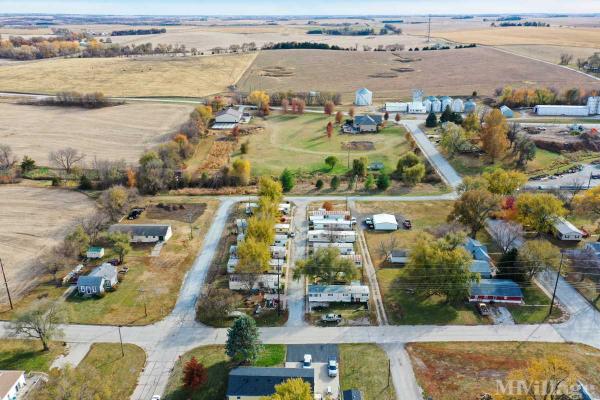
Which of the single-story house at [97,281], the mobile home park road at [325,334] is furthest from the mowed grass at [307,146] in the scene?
the mobile home park road at [325,334]

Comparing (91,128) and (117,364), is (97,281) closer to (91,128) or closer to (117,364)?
(117,364)

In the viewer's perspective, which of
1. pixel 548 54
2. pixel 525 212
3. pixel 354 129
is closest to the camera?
pixel 525 212

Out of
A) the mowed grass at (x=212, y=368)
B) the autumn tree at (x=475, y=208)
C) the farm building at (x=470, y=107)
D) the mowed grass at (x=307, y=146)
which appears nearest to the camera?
the mowed grass at (x=212, y=368)

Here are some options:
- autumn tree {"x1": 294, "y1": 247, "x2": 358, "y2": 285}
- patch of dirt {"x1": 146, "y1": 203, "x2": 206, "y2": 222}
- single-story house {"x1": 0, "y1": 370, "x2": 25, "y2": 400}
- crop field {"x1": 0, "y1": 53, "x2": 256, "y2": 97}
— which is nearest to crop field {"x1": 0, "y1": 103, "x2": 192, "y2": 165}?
crop field {"x1": 0, "y1": 53, "x2": 256, "y2": 97}

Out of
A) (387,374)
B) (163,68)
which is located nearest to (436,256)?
(387,374)

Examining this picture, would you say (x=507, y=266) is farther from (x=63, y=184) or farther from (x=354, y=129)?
(x=63, y=184)

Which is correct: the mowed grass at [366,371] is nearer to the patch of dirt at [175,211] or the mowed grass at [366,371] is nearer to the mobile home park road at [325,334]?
the mobile home park road at [325,334]
